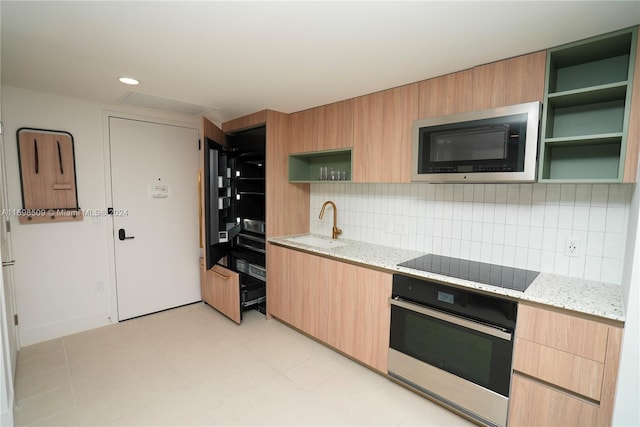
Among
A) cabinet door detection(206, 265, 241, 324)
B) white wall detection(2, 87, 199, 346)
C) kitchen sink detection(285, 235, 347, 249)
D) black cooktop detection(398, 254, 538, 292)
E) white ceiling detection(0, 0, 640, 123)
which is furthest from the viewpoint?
cabinet door detection(206, 265, 241, 324)

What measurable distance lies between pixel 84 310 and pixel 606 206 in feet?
14.0

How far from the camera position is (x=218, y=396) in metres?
2.10

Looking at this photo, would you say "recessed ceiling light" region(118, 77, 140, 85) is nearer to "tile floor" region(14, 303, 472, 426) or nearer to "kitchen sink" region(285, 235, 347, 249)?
"kitchen sink" region(285, 235, 347, 249)

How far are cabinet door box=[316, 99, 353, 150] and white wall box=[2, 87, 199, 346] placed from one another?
184 cm

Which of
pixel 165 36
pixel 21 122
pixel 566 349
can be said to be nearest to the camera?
pixel 566 349

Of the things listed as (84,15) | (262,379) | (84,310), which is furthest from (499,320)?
(84,310)

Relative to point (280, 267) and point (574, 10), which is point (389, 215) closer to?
point (280, 267)

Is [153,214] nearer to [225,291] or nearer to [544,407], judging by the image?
[225,291]

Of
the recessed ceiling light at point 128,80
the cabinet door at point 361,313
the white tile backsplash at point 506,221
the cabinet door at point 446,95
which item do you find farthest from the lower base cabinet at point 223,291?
the cabinet door at point 446,95

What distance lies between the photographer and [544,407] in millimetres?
1573

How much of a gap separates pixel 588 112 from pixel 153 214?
375 cm

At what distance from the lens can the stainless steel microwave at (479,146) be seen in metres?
1.70

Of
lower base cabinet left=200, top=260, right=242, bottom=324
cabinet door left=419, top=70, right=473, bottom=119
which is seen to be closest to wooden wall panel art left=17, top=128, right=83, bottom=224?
lower base cabinet left=200, top=260, right=242, bottom=324

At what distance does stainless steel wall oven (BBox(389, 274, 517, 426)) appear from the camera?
1.70 metres
